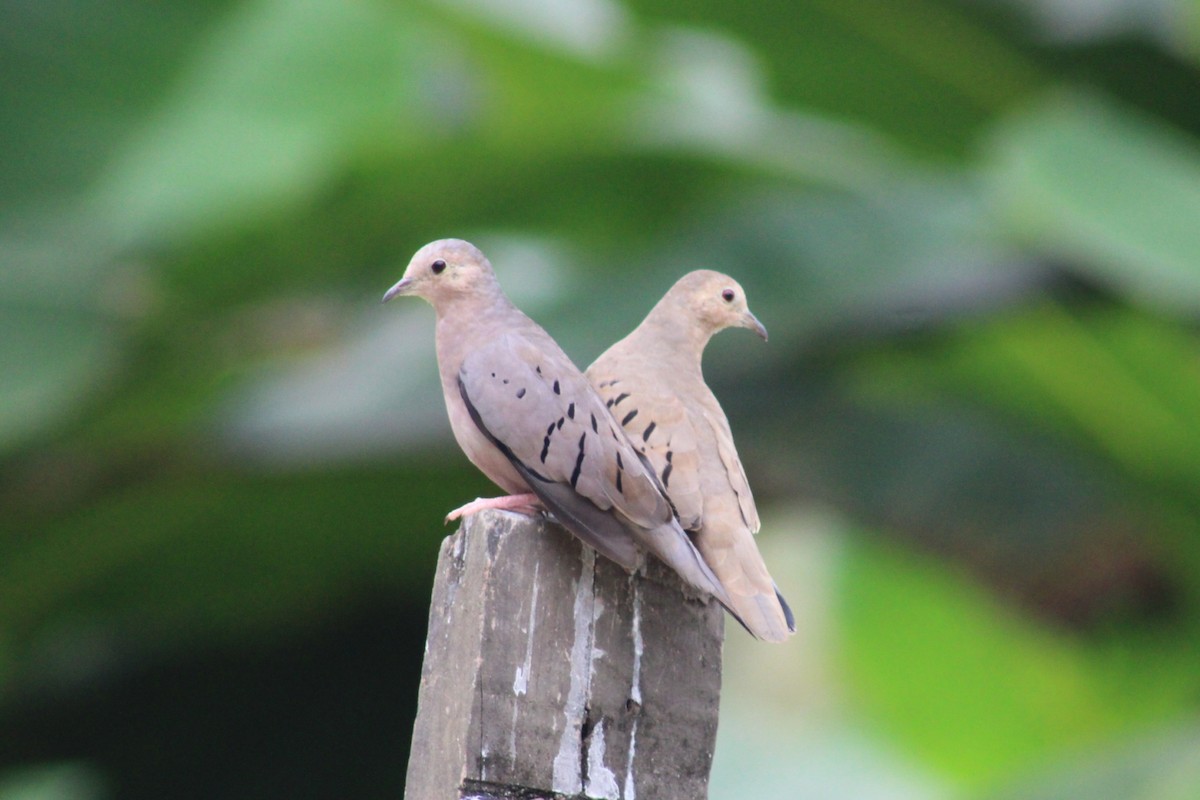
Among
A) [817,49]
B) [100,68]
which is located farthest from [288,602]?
[817,49]

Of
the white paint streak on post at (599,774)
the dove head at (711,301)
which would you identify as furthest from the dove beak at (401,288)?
the white paint streak on post at (599,774)

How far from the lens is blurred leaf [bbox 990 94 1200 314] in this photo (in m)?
6.66

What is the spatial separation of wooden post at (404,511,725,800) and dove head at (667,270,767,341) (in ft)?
2.01

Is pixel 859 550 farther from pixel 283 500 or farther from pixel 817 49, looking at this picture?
pixel 283 500

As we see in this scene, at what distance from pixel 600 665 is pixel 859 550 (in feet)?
25.7

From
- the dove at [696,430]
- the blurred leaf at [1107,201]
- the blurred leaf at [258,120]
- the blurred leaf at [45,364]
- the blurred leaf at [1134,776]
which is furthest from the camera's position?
the blurred leaf at [258,120]

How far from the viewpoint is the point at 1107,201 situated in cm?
696

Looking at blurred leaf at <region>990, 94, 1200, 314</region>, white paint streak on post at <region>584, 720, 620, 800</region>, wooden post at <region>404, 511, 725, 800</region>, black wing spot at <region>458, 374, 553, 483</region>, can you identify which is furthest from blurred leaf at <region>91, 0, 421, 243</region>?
white paint streak on post at <region>584, 720, 620, 800</region>

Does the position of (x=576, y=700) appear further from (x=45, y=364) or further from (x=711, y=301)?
(x=45, y=364)

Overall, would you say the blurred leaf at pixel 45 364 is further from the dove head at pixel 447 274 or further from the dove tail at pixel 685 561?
the dove tail at pixel 685 561

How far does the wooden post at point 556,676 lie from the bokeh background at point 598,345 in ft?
12.1

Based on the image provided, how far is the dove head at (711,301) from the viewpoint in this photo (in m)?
3.16

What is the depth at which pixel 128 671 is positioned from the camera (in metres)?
8.77

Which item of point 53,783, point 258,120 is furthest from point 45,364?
point 53,783
